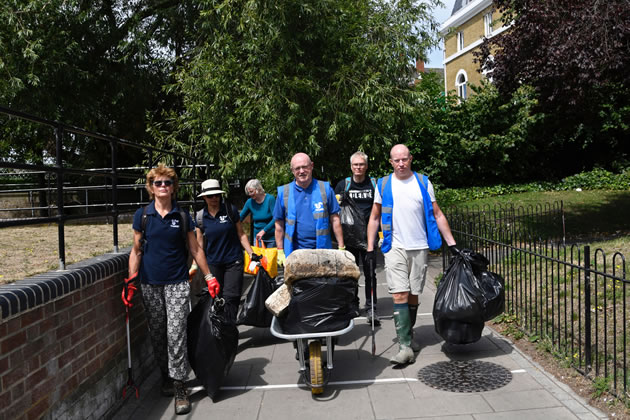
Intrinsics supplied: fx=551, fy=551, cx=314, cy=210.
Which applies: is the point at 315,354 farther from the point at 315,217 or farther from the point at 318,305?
the point at 315,217

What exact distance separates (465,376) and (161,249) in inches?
108

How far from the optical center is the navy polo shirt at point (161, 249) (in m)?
4.30

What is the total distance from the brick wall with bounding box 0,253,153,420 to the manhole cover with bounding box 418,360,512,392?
100 inches

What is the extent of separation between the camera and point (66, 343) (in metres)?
3.55

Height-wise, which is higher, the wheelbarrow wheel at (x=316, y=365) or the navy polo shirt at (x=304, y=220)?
the navy polo shirt at (x=304, y=220)

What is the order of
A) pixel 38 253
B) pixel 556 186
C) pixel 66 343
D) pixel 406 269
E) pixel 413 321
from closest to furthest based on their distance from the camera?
pixel 66 343 < pixel 406 269 < pixel 413 321 < pixel 38 253 < pixel 556 186

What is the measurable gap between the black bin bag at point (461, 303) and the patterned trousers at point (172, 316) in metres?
2.26

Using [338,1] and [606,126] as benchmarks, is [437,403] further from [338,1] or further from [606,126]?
[606,126]

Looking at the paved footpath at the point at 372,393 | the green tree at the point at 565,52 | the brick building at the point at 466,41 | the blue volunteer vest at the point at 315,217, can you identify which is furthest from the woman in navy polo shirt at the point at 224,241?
the brick building at the point at 466,41

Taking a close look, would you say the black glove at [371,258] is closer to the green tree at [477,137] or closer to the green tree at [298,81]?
the green tree at [298,81]

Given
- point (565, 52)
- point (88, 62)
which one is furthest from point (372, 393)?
point (88, 62)

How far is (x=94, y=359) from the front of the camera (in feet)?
13.0

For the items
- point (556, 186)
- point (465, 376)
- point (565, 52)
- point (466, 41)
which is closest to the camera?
point (465, 376)

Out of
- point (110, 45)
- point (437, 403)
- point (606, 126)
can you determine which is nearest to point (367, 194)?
point (437, 403)
